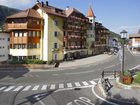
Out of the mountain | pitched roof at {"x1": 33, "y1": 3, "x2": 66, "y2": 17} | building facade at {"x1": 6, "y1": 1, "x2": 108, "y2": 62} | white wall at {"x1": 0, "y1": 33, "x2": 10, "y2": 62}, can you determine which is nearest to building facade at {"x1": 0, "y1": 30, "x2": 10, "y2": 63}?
white wall at {"x1": 0, "y1": 33, "x2": 10, "y2": 62}

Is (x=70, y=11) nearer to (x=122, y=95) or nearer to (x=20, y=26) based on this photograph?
(x=20, y=26)

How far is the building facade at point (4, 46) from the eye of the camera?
66875mm

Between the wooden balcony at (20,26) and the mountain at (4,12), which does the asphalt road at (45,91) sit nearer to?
the wooden balcony at (20,26)

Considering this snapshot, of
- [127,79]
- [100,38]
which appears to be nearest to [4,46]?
[127,79]

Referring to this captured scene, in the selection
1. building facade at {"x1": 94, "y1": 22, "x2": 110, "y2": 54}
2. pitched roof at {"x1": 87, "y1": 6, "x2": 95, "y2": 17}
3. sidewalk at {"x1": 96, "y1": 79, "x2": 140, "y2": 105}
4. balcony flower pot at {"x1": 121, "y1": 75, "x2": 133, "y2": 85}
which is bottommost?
sidewalk at {"x1": 96, "y1": 79, "x2": 140, "y2": 105}

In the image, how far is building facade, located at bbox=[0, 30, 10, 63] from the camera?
219ft

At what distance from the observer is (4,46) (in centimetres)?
6775

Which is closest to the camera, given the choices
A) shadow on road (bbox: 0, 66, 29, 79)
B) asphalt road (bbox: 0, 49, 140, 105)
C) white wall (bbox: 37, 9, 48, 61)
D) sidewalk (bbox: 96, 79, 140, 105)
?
sidewalk (bbox: 96, 79, 140, 105)

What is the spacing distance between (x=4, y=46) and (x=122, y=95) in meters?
43.7

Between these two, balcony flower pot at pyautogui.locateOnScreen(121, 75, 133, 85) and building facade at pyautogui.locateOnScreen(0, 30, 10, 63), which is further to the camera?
building facade at pyautogui.locateOnScreen(0, 30, 10, 63)

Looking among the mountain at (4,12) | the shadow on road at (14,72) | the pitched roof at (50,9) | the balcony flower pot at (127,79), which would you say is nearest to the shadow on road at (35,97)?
the balcony flower pot at (127,79)

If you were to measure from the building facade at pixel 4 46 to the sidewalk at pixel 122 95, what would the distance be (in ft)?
123

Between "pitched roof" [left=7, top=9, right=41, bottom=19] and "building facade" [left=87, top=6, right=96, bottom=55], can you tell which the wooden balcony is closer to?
"pitched roof" [left=7, top=9, right=41, bottom=19]

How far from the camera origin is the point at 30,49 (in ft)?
212
